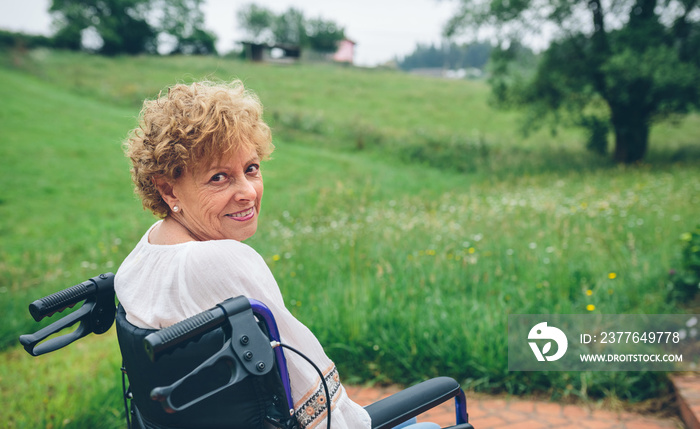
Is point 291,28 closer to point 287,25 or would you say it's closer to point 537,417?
point 287,25

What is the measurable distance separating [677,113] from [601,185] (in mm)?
6959

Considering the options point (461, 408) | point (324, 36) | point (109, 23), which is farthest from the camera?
point (324, 36)

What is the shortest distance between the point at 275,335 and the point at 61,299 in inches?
31.0

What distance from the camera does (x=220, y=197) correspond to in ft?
5.02

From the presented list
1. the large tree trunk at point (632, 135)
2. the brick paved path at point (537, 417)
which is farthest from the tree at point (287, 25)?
the brick paved path at point (537, 417)

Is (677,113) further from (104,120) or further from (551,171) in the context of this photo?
(104,120)

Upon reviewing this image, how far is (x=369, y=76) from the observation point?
120ft

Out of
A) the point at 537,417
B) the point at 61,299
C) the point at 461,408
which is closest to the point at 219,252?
the point at 61,299

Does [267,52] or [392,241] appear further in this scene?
[267,52]

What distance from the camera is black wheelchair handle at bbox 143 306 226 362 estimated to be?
1.09 m

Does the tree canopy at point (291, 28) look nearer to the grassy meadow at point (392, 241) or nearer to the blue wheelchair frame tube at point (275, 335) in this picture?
the grassy meadow at point (392, 241)

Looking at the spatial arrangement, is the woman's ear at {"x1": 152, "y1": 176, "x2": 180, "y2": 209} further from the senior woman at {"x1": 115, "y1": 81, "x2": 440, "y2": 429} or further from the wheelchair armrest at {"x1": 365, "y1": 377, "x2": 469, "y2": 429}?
the wheelchair armrest at {"x1": 365, "y1": 377, "x2": 469, "y2": 429}

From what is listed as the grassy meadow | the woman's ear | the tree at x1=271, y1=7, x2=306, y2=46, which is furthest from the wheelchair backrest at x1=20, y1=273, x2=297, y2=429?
the tree at x1=271, y1=7, x2=306, y2=46

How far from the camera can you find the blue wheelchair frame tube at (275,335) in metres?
1.28
